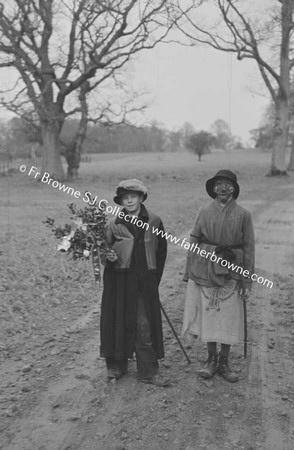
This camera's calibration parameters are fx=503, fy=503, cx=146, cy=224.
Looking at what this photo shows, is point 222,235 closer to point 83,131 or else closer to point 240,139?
point 83,131

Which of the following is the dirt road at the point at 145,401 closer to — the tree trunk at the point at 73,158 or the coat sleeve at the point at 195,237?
the coat sleeve at the point at 195,237

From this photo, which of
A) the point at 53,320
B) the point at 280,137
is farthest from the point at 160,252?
the point at 280,137

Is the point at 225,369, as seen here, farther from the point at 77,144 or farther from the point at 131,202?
the point at 77,144

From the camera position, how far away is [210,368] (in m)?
4.98

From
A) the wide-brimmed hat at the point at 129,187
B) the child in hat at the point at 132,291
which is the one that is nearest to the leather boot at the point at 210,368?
the child in hat at the point at 132,291

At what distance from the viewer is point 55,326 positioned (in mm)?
6488

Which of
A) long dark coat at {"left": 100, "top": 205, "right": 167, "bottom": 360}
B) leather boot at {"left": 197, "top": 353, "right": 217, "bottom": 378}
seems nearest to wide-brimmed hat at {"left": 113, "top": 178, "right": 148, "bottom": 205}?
long dark coat at {"left": 100, "top": 205, "right": 167, "bottom": 360}

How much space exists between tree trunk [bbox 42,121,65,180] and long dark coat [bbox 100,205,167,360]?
2629 centimetres

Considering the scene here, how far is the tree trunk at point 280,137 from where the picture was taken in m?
33.2

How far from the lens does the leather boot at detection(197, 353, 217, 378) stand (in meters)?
4.92

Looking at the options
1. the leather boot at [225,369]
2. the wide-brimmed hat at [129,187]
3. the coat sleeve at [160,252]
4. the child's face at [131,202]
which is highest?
the wide-brimmed hat at [129,187]

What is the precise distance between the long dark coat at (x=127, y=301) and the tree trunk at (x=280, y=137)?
30506mm

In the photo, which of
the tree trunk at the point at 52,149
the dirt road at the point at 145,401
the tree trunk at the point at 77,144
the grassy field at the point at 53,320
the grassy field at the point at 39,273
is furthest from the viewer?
the tree trunk at the point at 77,144

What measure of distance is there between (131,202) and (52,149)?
87.5 ft
